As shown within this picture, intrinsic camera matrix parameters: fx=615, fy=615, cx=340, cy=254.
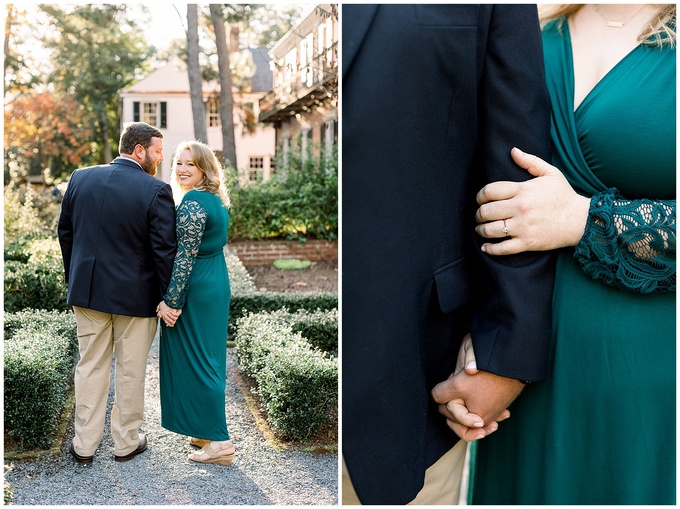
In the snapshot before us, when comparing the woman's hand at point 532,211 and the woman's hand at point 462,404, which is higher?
the woman's hand at point 532,211

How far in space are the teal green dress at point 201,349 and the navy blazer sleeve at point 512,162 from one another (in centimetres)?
238

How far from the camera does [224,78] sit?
14.2m

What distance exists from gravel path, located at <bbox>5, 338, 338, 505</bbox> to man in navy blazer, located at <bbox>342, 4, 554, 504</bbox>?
2.01 meters

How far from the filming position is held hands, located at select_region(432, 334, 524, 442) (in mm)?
1587

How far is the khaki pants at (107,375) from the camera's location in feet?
12.0

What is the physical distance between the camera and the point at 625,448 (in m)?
1.64

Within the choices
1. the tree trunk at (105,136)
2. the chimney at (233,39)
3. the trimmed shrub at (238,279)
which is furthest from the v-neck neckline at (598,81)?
the tree trunk at (105,136)

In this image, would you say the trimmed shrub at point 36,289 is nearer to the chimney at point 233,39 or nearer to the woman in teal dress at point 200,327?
the woman in teal dress at point 200,327

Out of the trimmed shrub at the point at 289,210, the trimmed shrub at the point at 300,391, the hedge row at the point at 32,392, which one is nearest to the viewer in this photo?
the hedge row at the point at 32,392

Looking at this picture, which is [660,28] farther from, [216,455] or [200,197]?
[216,455]

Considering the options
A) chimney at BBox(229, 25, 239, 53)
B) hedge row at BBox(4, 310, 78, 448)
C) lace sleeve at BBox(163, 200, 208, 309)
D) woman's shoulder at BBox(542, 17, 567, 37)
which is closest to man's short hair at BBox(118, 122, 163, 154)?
lace sleeve at BBox(163, 200, 208, 309)

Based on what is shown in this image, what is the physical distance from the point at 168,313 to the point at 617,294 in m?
2.67

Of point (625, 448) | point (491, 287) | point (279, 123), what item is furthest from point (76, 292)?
point (279, 123)

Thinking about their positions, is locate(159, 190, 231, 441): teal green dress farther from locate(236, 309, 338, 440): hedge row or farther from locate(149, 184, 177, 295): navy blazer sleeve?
locate(236, 309, 338, 440): hedge row
